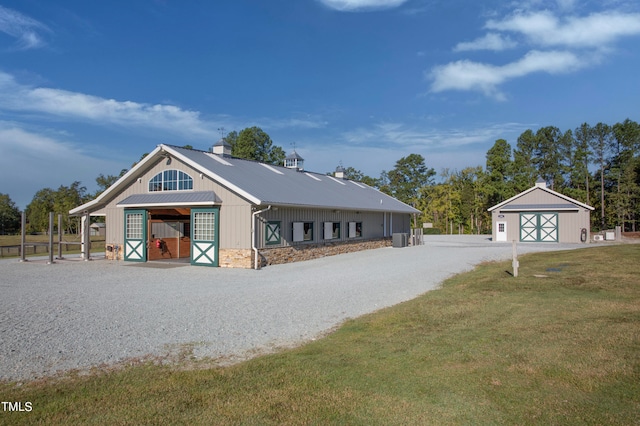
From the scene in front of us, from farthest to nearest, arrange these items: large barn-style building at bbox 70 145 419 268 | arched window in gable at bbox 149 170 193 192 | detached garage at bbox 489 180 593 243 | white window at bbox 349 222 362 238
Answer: detached garage at bbox 489 180 593 243
white window at bbox 349 222 362 238
arched window in gable at bbox 149 170 193 192
large barn-style building at bbox 70 145 419 268

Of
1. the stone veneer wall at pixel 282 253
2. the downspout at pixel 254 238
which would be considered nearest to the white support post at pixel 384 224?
the stone veneer wall at pixel 282 253

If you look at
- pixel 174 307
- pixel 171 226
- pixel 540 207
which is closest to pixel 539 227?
pixel 540 207

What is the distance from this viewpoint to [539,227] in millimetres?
32969

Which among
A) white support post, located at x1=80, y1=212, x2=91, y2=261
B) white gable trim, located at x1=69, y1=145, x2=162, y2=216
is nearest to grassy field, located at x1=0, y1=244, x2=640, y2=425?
white gable trim, located at x1=69, y1=145, x2=162, y2=216

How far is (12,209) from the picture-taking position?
71.7 m

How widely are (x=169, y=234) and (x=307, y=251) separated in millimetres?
6857

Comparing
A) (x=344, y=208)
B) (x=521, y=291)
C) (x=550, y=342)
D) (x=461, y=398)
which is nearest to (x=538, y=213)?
(x=344, y=208)

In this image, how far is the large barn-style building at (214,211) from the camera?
714 inches

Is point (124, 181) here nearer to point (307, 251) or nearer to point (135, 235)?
point (135, 235)

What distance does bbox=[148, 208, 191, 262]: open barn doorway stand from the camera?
21.1 meters

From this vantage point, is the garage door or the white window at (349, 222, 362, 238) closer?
the white window at (349, 222, 362, 238)

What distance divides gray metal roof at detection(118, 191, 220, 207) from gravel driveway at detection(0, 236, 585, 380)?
8.67 ft

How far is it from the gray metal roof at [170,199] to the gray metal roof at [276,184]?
0.86m

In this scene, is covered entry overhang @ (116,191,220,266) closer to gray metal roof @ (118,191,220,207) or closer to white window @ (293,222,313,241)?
gray metal roof @ (118,191,220,207)
